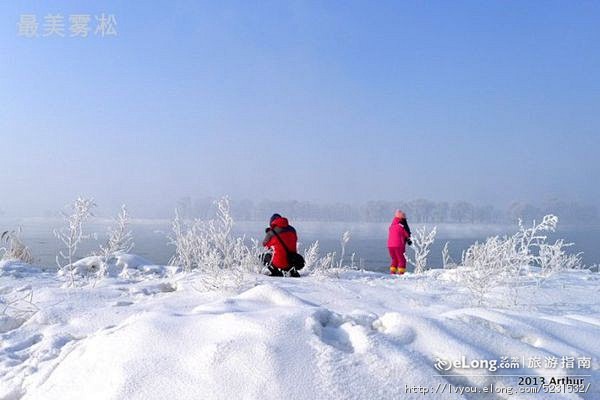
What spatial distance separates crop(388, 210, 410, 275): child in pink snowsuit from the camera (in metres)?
10.5

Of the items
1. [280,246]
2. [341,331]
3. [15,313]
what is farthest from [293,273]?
[341,331]

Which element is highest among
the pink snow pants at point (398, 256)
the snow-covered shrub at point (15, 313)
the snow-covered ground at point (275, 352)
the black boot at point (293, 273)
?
the snow-covered ground at point (275, 352)

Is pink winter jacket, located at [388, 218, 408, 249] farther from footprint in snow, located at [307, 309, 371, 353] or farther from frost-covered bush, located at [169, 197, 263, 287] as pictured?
footprint in snow, located at [307, 309, 371, 353]

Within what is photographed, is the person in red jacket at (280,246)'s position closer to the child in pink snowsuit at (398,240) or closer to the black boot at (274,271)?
the black boot at (274,271)

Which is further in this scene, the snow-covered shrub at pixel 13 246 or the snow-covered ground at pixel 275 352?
Answer: the snow-covered shrub at pixel 13 246

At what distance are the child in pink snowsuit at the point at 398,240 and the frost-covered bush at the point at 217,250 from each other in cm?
472

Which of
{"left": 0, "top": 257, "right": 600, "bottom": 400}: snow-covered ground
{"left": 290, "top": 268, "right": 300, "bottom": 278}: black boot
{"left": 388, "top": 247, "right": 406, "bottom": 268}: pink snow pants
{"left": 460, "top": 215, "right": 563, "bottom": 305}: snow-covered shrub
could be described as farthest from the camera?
{"left": 388, "top": 247, "right": 406, "bottom": 268}: pink snow pants

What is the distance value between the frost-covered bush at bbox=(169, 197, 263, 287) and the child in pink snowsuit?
472 cm

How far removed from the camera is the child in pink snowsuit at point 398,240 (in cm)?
1045

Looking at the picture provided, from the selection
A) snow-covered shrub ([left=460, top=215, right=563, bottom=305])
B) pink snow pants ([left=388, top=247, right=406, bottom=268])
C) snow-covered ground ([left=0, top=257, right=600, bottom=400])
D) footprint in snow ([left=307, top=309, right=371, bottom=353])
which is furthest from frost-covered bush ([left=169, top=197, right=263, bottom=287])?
pink snow pants ([left=388, top=247, right=406, bottom=268])

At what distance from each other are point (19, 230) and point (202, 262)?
5.58m

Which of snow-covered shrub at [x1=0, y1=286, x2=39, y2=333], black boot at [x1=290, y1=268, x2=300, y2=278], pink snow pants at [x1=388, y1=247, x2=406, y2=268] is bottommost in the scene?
pink snow pants at [x1=388, y1=247, x2=406, y2=268]

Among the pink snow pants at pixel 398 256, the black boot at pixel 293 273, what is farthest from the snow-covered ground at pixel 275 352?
the pink snow pants at pixel 398 256

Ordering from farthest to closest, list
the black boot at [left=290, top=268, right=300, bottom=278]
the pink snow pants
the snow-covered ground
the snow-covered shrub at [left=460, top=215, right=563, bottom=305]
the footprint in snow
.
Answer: the pink snow pants < the black boot at [left=290, top=268, right=300, bottom=278] < the snow-covered shrub at [left=460, top=215, right=563, bottom=305] < the footprint in snow < the snow-covered ground
